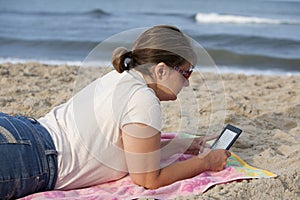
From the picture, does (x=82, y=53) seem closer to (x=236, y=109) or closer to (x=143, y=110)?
(x=236, y=109)

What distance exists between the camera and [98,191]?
94.2 inches

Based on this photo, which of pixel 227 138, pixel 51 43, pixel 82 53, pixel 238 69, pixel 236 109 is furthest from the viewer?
pixel 51 43

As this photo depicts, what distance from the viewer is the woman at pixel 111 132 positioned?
222 cm

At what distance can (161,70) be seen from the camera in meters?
2.33

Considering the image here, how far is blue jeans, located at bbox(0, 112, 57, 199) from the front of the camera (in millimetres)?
2170

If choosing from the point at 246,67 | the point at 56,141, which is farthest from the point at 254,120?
the point at 246,67

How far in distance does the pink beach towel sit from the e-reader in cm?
25

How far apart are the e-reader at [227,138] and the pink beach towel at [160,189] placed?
0.80 feet

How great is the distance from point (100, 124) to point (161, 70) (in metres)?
0.37

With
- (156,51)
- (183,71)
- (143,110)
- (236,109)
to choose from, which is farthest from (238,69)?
(143,110)

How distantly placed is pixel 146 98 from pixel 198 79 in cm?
303

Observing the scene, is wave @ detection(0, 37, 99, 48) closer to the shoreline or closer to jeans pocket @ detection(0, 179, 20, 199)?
the shoreline

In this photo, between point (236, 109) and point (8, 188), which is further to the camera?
point (236, 109)

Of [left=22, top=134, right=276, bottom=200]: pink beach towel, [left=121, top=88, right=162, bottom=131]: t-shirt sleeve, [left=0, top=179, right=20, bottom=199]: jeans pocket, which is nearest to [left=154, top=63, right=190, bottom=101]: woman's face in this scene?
[left=121, top=88, right=162, bottom=131]: t-shirt sleeve
